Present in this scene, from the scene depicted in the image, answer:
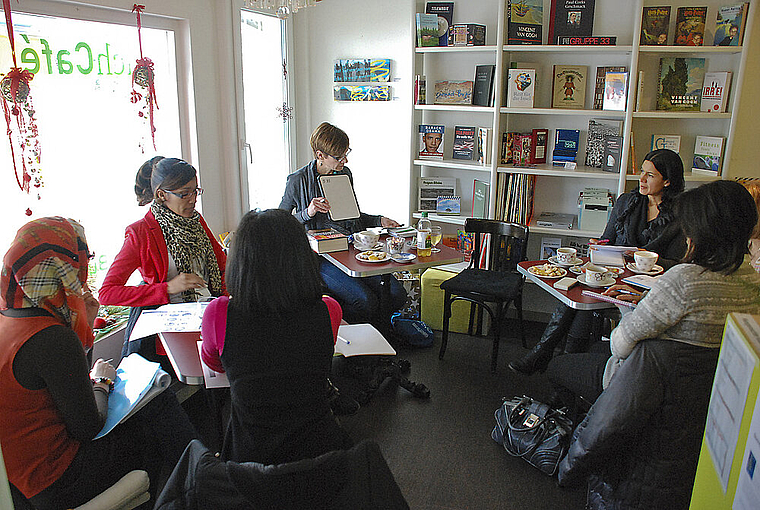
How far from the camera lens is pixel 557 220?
4.21m

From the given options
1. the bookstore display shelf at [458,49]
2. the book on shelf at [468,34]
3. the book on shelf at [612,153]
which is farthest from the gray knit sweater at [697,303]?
the book on shelf at [468,34]

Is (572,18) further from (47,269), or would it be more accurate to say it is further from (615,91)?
(47,269)

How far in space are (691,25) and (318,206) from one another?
2.65 m

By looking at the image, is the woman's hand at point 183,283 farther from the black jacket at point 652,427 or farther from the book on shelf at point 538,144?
the book on shelf at point 538,144

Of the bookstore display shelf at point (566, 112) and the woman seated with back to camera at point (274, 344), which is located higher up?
the bookstore display shelf at point (566, 112)

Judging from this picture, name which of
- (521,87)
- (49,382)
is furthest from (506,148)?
(49,382)

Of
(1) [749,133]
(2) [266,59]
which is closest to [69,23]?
(2) [266,59]

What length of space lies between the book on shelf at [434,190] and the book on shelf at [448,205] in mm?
26

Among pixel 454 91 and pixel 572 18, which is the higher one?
pixel 572 18

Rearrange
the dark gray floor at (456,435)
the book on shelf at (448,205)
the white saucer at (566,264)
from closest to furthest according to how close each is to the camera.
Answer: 1. the dark gray floor at (456,435)
2. the white saucer at (566,264)
3. the book on shelf at (448,205)

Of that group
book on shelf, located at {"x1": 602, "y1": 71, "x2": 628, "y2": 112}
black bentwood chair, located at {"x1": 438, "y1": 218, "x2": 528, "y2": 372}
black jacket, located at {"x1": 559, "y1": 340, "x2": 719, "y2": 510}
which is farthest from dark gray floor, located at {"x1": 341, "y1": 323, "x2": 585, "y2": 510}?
book on shelf, located at {"x1": 602, "y1": 71, "x2": 628, "y2": 112}

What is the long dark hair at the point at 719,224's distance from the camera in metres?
1.80

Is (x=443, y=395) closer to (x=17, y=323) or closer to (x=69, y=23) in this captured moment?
(x=17, y=323)

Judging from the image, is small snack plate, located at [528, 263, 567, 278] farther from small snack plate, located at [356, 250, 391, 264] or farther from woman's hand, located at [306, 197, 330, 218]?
woman's hand, located at [306, 197, 330, 218]
